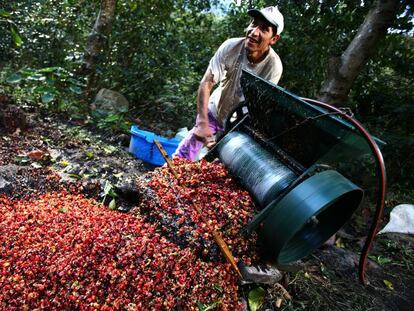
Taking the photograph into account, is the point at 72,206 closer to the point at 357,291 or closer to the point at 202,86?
the point at 202,86

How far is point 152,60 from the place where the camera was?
7.01 metres

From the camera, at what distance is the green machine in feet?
6.48

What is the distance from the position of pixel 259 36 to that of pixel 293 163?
1429mm

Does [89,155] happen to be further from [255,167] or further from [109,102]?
[255,167]

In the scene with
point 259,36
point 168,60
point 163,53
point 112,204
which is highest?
point 259,36

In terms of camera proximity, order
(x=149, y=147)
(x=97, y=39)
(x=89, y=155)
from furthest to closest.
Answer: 1. (x=97, y=39)
2. (x=149, y=147)
3. (x=89, y=155)

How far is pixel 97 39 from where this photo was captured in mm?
6566

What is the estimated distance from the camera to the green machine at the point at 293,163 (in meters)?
1.98

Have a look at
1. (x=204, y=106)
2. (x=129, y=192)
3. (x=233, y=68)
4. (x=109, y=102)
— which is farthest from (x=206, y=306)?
(x=109, y=102)

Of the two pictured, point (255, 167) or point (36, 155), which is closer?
point (255, 167)

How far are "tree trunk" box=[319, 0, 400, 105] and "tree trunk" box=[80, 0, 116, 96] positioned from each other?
4.54m

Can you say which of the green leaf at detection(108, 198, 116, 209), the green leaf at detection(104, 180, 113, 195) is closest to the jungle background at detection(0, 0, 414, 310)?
the green leaf at detection(104, 180, 113, 195)

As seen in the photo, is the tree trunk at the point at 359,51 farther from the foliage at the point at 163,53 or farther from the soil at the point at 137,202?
the soil at the point at 137,202

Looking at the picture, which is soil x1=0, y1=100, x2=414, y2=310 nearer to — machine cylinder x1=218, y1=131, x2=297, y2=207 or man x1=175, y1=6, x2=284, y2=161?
machine cylinder x1=218, y1=131, x2=297, y2=207
